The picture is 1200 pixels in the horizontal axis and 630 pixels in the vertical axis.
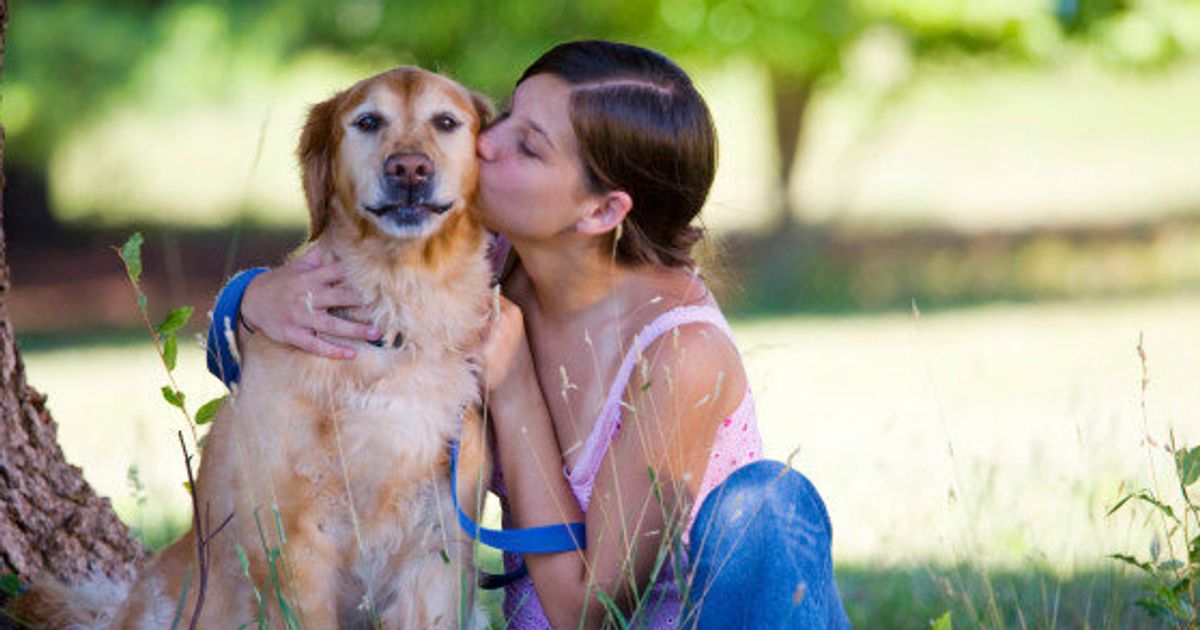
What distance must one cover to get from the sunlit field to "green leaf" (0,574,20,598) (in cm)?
38

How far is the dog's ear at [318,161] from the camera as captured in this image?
3338mm

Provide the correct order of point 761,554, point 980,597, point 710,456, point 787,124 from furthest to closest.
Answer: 1. point 787,124
2. point 980,597
3. point 710,456
4. point 761,554

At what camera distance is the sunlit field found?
4.09 meters

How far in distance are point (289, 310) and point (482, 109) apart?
0.62m

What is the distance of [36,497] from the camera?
3.31m

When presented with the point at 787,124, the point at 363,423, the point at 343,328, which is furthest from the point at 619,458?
the point at 787,124

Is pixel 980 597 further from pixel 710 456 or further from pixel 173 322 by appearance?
pixel 173 322

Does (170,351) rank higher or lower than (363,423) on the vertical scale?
higher

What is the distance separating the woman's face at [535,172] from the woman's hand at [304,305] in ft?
1.13

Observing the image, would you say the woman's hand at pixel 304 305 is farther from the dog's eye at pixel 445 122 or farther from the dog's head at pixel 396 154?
the dog's eye at pixel 445 122

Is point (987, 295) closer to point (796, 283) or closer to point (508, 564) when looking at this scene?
point (796, 283)

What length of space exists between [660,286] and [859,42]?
33.6ft

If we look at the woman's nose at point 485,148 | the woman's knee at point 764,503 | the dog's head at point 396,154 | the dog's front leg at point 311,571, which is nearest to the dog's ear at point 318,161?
the dog's head at point 396,154

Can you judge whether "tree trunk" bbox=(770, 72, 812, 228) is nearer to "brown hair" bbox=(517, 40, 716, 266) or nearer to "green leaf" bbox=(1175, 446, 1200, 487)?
"brown hair" bbox=(517, 40, 716, 266)
